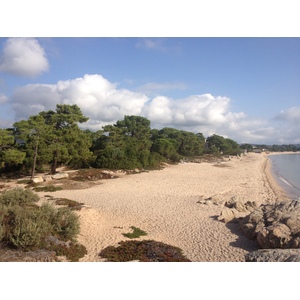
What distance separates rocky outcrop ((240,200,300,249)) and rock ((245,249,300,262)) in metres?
1.28

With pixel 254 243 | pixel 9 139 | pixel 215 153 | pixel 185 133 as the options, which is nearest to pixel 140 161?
pixel 9 139

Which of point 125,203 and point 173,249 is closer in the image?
point 173,249

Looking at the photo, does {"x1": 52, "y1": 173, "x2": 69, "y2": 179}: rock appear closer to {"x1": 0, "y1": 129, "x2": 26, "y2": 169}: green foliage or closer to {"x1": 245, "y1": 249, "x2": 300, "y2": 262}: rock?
{"x1": 0, "y1": 129, "x2": 26, "y2": 169}: green foliage

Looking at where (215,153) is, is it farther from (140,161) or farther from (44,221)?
(44,221)

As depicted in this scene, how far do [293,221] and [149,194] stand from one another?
8.48 metres

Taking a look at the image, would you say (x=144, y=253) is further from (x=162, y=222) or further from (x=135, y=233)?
(x=162, y=222)

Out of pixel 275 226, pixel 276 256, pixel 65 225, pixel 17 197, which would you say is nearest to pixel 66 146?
pixel 17 197

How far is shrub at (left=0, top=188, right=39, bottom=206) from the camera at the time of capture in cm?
872

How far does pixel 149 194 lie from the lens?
1445 cm

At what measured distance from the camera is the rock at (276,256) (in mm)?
5070

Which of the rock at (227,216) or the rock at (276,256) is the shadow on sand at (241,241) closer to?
the rock at (227,216)

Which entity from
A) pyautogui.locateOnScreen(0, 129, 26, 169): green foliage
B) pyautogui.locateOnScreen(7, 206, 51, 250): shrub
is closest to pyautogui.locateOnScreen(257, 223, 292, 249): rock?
pyautogui.locateOnScreen(7, 206, 51, 250): shrub

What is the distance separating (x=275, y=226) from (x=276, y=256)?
6.92 feet

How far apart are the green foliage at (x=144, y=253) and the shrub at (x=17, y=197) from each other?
449 centimetres
